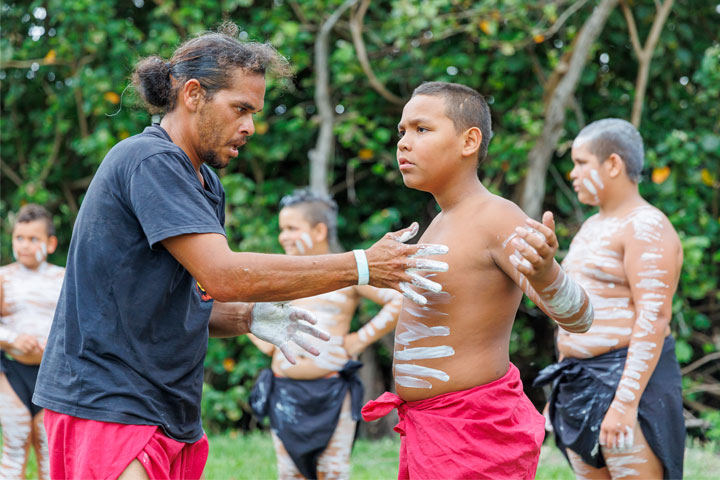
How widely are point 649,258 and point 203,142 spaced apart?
1.86 meters

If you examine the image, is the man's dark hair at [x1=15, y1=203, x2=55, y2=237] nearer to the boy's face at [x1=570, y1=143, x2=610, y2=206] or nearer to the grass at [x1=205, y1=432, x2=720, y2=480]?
the grass at [x1=205, y1=432, x2=720, y2=480]

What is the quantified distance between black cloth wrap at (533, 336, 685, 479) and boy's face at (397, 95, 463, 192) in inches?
49.3

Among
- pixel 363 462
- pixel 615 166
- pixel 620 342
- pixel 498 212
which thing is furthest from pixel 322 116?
pixel 498 212

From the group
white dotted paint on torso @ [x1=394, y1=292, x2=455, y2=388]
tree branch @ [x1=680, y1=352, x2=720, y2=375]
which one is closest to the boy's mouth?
white dotted paint on torso @ [x1=394, y1=292, x2=455, y2=388]

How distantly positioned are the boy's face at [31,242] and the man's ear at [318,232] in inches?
66.6

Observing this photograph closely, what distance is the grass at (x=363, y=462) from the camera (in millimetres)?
4562

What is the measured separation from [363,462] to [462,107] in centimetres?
336

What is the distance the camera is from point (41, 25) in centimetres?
697

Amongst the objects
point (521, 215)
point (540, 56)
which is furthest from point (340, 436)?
point (540, 56)

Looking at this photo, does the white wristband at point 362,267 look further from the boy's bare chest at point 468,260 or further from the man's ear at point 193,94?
the man's ear at point 193,94

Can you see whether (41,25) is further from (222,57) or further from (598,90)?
(222,57)

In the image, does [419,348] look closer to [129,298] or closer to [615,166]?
[129,298]

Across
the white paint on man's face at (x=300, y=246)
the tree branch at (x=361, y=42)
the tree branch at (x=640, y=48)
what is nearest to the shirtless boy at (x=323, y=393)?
the white paint on man's face at (x=300, y=246)

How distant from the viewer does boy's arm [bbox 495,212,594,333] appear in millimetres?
1847
